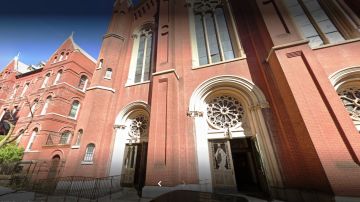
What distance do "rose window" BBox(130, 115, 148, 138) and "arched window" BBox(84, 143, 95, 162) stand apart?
2.32 m

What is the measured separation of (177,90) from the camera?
869 cm

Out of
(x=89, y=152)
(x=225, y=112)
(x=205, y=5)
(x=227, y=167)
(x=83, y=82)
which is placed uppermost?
(x=205, y=5)

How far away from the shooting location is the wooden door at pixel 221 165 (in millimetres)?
7035

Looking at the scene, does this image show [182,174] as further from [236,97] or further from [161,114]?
[236,97]

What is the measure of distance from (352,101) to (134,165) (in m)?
11.1

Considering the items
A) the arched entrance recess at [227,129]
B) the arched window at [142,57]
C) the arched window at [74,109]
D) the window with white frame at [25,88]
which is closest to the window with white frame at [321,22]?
the arched entrance recess at [227,129]

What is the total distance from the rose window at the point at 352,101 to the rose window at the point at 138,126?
33.0 feet

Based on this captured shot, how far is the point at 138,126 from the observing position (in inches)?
400

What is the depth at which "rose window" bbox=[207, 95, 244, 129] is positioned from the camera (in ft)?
26.6

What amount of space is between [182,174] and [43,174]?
11950 mm

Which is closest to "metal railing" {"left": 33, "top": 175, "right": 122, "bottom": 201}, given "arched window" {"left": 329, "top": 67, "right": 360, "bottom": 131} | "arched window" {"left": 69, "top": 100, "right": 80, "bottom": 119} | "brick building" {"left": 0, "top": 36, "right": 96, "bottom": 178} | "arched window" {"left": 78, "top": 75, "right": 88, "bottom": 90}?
"brick building" {"left": 0, "top": 36, "right": 96, "bottom": 178}

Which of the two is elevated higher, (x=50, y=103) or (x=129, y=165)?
(x=50, y=103)

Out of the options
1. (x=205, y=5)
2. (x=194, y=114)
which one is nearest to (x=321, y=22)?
(x=205, y=5)

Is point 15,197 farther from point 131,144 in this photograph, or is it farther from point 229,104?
point 229,104
